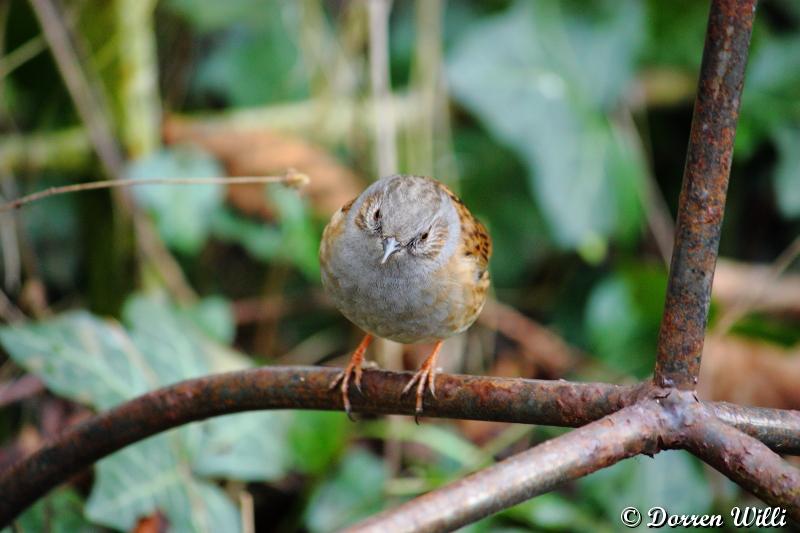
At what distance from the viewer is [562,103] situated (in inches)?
170

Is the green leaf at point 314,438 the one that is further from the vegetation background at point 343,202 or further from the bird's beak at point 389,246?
the bird's beak at point 389,246

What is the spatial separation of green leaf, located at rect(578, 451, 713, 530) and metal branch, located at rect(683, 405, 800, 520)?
2.07 metres

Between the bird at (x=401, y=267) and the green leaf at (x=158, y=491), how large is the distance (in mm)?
751

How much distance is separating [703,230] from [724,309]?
108 inches

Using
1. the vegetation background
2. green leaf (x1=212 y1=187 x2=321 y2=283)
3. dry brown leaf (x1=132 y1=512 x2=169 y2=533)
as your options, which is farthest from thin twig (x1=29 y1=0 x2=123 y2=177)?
dry brown leaf (x1=132 y1=512 x2=169 y2=533)

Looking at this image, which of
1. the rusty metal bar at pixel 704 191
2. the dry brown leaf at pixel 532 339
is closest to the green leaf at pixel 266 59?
the dry brown leaf at pixel 532 339

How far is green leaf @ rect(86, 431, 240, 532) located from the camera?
9.08 feet

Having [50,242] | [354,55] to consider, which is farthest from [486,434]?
[50,242]

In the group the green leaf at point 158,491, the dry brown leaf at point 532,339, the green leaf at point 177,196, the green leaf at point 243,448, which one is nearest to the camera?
the green leaf at point 158,491

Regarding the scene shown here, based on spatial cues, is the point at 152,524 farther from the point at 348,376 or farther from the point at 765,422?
the point at 765,422

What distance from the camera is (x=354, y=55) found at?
4957mm

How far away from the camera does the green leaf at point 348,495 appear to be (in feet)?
11.5

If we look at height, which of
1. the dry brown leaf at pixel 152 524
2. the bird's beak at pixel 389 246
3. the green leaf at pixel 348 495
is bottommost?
the dry brown leaf at pixel 152 524

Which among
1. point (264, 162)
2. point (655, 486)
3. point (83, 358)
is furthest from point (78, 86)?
point (655, 486)
